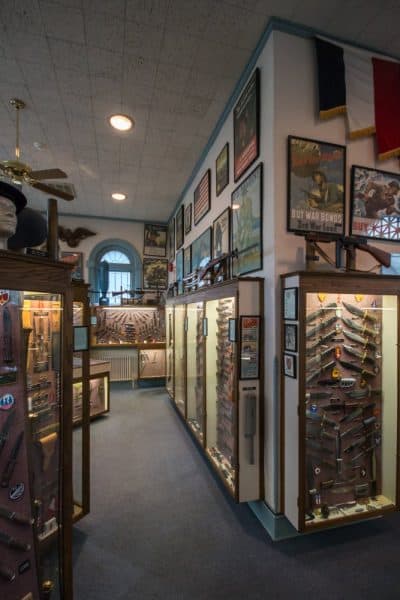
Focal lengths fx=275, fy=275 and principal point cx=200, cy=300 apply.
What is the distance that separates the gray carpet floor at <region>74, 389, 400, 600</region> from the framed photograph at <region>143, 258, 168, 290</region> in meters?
5.21

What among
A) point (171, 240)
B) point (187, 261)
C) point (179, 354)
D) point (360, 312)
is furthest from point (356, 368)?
point (171, 240)

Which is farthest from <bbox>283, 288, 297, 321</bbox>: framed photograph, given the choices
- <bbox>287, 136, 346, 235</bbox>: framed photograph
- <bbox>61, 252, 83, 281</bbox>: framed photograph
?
<bbox>61, 252, 83, 281</bbox>: framed photograph

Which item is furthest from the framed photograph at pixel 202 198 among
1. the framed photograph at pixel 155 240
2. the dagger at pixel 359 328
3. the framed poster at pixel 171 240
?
the framed photograph at pixel 155 240

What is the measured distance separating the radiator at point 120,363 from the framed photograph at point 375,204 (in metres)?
5.79

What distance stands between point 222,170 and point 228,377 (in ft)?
8.51

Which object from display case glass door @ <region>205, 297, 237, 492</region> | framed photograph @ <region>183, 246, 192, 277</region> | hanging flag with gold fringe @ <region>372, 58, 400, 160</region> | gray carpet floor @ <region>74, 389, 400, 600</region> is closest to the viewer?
gray carpet floor @ <region>74, 389, 400, 600</region>

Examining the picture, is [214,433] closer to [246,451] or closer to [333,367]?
[246,451]

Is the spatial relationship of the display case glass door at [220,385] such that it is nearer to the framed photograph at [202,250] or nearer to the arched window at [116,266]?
the framed photograph at [202,250]

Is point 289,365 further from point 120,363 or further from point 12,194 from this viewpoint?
point 120,363

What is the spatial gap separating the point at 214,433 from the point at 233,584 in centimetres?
152

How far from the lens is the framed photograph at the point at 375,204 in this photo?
259 cm

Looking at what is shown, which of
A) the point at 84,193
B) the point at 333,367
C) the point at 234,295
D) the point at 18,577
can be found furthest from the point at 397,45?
the point at 84,193

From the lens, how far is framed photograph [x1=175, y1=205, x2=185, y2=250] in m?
6.06

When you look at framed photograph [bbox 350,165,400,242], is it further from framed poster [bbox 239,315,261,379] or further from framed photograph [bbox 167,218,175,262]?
framed photograph [bbox 167,218,175,262]
